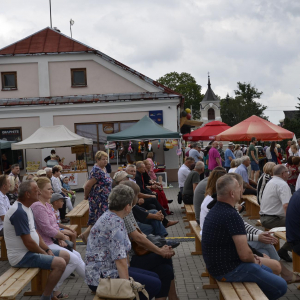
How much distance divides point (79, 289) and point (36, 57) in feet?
67.6

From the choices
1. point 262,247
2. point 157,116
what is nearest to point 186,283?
point 262,247

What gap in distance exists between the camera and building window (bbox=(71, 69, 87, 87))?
25.8m

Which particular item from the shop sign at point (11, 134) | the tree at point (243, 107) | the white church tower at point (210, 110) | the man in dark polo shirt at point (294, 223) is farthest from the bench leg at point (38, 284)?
the white church tower at point (210, 110)

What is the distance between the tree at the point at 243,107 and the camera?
83562mm

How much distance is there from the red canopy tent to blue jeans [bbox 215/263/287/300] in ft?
41.9

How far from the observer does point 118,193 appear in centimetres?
473

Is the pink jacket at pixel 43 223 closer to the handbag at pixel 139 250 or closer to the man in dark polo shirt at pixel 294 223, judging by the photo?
the handbag at pixel 139 250

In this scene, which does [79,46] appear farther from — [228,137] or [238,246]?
[238,246]

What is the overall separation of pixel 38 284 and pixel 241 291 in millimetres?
3138

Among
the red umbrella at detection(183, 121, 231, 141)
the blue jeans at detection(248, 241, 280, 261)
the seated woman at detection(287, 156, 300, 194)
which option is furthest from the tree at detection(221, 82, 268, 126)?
the blue jeans at detection(248, 241, 280, 261)

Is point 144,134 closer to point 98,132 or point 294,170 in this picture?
point 98,132

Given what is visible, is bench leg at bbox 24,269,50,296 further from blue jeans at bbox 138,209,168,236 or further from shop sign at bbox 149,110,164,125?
shop sign at bbox 149,110,164,125

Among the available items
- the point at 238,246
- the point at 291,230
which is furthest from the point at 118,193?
the point at 291,230

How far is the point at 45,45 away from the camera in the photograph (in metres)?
26.7
